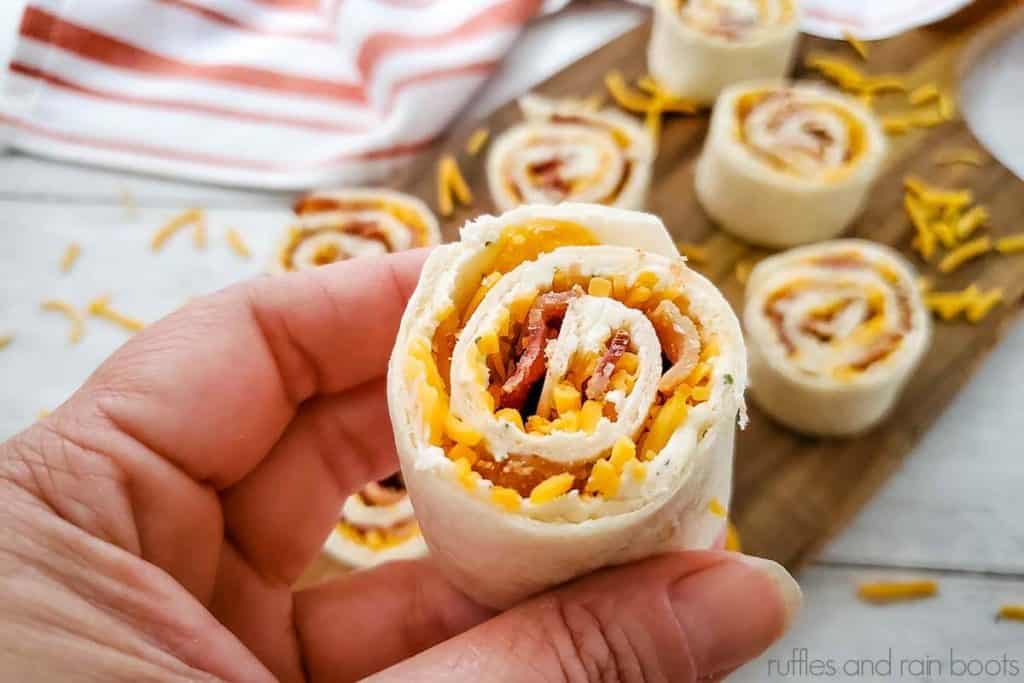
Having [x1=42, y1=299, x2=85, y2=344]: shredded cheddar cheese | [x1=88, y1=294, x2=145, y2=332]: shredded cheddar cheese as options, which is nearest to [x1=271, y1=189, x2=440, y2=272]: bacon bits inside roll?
[x1=88, y1=294, x2=145, y2=332]: shredded cheddar cheese

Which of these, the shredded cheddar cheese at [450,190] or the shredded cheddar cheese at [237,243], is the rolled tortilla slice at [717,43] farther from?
the shredded cheddar cheese at [237,243]

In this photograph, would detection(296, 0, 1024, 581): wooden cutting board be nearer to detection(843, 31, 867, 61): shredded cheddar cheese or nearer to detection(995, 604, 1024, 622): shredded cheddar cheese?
detection(843, 31, 867, 61): shredded cheddar cheese

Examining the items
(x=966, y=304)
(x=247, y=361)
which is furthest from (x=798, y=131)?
(x=247, y=361)

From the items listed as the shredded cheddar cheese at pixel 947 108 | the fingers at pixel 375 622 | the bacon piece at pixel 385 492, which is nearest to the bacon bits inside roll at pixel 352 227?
the bacon piece at pixel 385 492

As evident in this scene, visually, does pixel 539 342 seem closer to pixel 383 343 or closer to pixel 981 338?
pixel 383 343

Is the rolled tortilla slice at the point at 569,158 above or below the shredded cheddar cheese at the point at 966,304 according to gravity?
above

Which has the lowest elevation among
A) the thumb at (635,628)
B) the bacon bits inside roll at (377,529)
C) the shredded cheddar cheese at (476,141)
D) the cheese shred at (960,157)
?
the bacon bits inside roll at (377,529)
